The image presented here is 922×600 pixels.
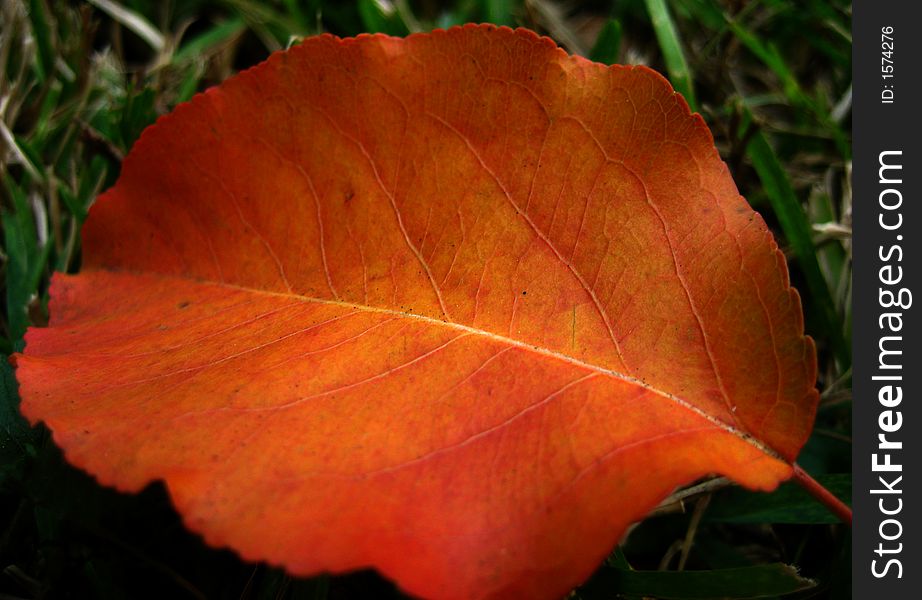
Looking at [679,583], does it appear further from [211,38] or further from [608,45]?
[211,38]

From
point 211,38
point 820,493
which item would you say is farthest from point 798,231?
point 211,38

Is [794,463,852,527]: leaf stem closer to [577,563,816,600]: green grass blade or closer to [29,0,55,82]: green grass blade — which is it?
[577,563,816,600]: green grass blade

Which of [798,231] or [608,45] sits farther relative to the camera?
[608,45]

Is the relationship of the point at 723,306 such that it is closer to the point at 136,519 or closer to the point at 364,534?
the point at 364,534

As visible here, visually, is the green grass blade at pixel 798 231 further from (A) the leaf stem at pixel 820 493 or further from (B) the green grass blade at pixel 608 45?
(A) the leaf stem at pixel 820 493

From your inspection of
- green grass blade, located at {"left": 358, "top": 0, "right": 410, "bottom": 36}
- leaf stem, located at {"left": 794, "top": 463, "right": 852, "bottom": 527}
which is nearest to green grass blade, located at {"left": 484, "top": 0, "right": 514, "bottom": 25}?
green grass blade, located at {"left": 358, "top": 0, "right": 410, "bottom": 36}

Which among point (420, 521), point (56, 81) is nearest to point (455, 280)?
point (420, 521)
